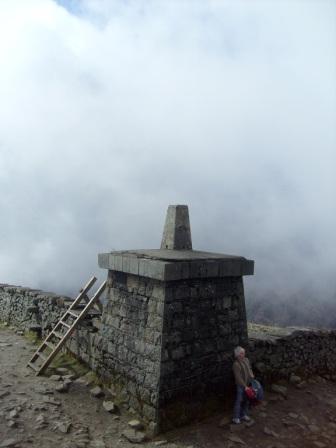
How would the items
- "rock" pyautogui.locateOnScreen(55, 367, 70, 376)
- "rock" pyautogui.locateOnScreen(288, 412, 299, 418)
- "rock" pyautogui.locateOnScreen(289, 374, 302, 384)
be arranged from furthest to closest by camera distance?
"rock" pyautogui.locateOnScreen(289, 374, 302, 384)
"rock" pyautogui.locateOnScreen(55, 367, 70, 376)
"rock" pyautogui.locateOnScreen(288, 412, 299, 418)

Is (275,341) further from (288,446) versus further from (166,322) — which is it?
(166,322)

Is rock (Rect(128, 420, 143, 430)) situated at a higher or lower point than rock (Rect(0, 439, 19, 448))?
lower

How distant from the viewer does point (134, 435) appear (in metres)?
6.52

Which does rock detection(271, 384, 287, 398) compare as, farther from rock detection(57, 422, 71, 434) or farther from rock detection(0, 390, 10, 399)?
rock detection(0, 390, 10, 399)

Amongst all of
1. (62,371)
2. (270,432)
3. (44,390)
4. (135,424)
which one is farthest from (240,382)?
(62,371)

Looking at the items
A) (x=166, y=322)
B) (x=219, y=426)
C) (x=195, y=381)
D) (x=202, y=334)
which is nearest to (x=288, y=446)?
(x=219, y=426)

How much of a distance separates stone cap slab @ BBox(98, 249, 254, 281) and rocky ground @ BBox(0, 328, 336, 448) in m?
2.53

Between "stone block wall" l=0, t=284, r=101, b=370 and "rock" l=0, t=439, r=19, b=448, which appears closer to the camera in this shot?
"rock" l=0, t=439, r=19, b=448

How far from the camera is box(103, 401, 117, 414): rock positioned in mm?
7202

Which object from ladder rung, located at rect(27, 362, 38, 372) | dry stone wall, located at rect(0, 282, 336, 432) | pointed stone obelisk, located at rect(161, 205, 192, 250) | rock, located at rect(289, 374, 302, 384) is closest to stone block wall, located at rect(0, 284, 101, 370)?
dry stone wall, located at rect(0, 282, 336, 432)

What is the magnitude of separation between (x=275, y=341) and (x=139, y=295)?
12.3 ft

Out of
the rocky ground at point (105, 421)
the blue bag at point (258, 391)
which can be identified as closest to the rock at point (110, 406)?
the rocky ground at point (105, 421)

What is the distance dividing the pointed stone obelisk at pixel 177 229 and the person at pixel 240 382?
7.58 feet

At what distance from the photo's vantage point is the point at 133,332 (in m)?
7.36
